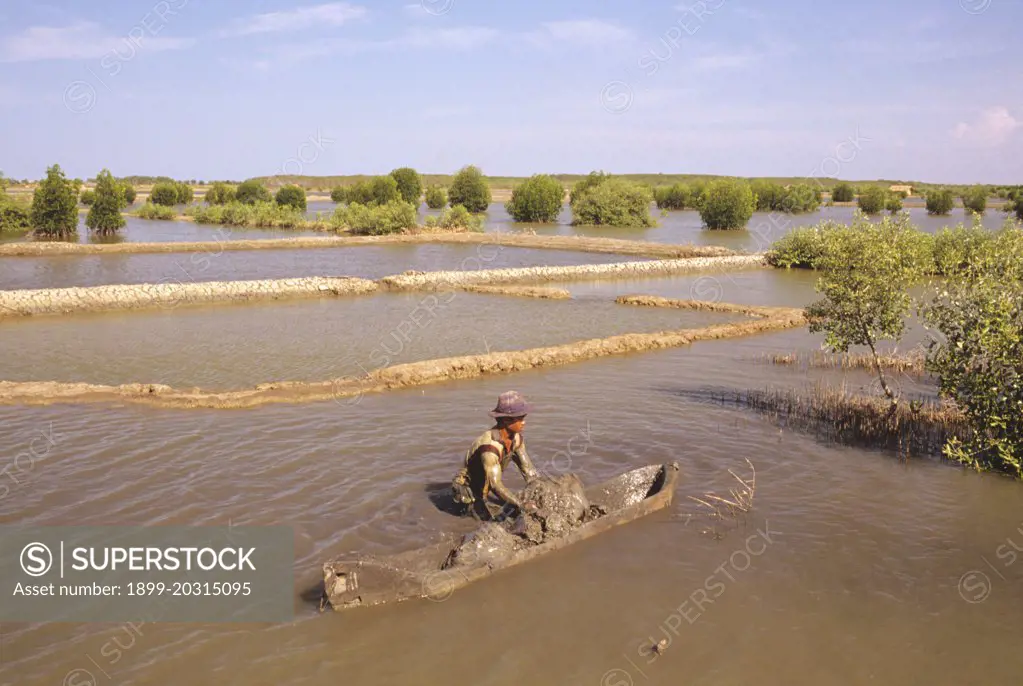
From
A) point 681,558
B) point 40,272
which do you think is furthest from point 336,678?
point 40,272

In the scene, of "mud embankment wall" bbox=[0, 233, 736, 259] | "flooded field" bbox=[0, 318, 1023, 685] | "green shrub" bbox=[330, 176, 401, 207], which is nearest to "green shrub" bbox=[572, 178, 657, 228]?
"mud embankment wall" bbox=[0, 233, 736, 259]

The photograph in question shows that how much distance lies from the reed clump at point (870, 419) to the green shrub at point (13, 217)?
49.5 meters

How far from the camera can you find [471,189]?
7056cm

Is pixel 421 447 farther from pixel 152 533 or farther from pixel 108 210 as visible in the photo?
pixel 108 210

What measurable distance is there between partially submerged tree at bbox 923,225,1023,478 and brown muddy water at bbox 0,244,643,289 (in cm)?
2382

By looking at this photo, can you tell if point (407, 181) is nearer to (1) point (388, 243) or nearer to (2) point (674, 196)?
(1) point (388, 243)

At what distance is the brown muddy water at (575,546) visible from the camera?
225 inches

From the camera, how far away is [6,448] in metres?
9.84

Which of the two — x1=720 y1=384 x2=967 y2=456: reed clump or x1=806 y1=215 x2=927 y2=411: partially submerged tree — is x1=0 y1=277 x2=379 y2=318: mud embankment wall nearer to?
x1=720 y1=384 x2=967 y2=456: reed clump

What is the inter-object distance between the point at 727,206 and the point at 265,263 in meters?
36.8

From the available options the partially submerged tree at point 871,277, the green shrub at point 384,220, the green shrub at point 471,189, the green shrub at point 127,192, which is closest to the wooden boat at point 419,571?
the partially submerged tree at point 871,277

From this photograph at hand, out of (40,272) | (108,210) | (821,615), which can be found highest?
(108,210)

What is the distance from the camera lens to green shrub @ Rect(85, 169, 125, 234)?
45.5 meters

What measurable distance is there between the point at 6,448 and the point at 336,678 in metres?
6.92
